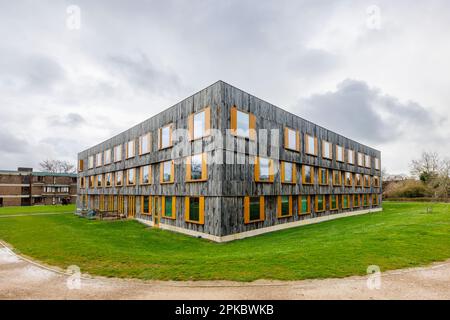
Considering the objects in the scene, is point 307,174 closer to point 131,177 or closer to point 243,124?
point 243,124

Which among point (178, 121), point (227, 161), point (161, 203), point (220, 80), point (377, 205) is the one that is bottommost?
point (377, 205)

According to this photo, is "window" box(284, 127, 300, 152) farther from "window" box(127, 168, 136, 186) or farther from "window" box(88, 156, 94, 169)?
"window" box(88, 156, 94, 169)

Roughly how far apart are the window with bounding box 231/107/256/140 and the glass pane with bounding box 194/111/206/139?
2.15m

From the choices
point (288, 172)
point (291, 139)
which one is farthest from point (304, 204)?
point (291, 139)

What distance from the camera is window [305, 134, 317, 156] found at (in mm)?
25906

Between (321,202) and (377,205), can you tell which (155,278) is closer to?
(321,202)

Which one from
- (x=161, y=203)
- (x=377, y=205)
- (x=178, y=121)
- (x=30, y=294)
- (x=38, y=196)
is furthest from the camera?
(x=38, y=196)

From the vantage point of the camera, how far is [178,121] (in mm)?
20766

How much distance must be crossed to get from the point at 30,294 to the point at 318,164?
26265mm

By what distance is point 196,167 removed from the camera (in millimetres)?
18188

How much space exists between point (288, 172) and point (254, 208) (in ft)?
20.3

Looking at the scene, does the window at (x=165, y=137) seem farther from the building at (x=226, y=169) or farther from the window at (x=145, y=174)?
the window at (x=145, y=174)

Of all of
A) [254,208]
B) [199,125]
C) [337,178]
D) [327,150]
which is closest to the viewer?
[199,125]

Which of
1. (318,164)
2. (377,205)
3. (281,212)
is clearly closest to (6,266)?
(281,212)
